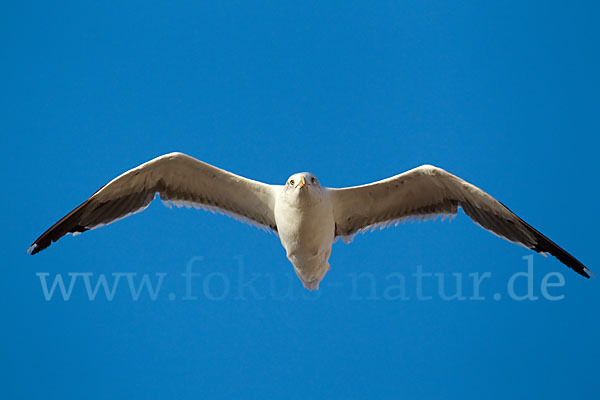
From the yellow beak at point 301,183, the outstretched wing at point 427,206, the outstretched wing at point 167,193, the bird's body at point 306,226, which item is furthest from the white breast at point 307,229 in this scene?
the outstretched wing at point 167,193

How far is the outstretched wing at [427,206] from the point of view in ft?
23.7

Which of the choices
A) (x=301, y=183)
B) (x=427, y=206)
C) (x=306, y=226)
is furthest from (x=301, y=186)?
(x=427, y=206)

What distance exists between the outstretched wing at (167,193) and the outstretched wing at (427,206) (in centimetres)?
103

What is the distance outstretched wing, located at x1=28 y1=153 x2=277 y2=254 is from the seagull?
0.04 feet

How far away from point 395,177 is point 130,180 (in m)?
3.28

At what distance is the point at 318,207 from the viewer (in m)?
6.79

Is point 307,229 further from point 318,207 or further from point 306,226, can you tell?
point 318,207

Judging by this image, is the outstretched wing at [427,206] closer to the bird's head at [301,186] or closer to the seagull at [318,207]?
the seagull at [318,207]

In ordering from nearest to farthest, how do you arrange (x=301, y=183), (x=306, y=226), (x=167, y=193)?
(x=301, y=183) < (x=306, y=226) < (x=167, y=193)

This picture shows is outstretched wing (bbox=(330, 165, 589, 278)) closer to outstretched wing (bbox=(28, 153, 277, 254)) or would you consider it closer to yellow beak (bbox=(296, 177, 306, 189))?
yellow beak (bbox=(296, 177, 306, 189))

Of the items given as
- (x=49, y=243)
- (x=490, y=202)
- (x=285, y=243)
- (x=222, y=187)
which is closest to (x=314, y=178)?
(x=285, y=243)

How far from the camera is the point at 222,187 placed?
7613 mm

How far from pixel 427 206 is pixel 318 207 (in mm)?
1698

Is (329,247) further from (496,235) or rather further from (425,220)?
(496,235)
